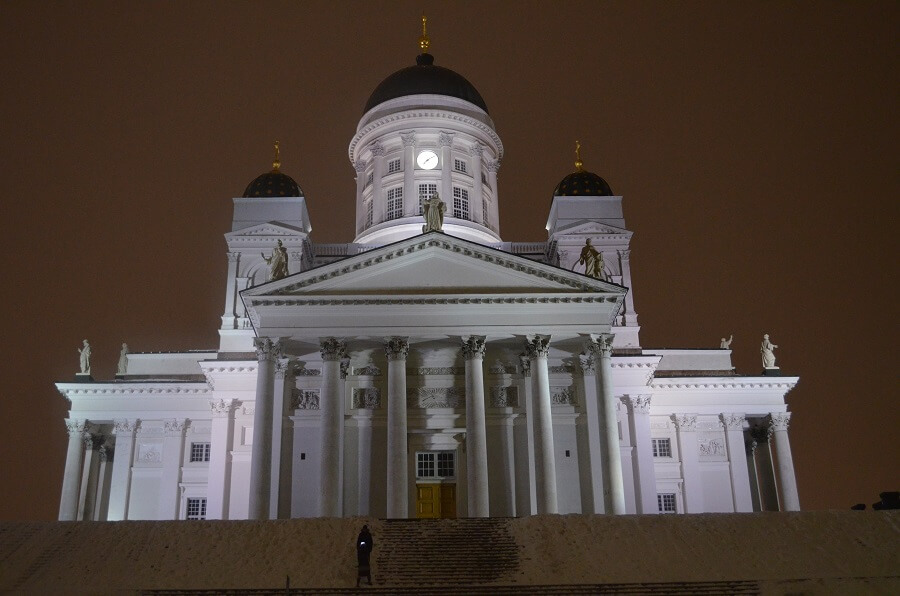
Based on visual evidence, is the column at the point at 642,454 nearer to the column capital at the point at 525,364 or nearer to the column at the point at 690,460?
the column at the point at 690,460

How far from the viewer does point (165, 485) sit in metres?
41.5

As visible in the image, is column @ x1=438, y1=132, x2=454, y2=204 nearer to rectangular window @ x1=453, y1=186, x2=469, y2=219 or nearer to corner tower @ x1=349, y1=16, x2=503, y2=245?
corner tower @ x1=349, y1=16, x2=503, y2=245

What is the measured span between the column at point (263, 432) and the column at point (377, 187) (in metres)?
16.4

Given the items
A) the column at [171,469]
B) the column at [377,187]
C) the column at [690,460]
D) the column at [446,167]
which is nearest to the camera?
the column at [171,469]

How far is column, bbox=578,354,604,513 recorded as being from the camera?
32406 mm

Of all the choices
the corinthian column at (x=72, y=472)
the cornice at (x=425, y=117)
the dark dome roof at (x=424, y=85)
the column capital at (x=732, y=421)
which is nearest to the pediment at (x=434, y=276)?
the column capital at (x=732, y=421)

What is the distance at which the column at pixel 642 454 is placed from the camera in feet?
127

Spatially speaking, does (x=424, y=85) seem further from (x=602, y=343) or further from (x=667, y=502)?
(x=667, y=502)

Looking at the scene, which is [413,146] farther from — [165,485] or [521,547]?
[521,547]

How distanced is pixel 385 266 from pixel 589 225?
15.1 m

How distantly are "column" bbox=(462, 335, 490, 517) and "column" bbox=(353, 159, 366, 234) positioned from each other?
61.0ft

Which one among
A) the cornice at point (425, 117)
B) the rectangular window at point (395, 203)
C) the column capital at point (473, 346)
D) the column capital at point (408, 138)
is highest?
the cornice at point (425, 117)

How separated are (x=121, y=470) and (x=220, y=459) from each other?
5637 mm

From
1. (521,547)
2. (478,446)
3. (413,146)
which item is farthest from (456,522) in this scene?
(413,146)
